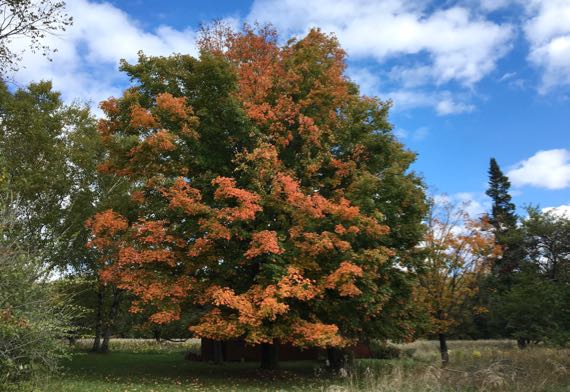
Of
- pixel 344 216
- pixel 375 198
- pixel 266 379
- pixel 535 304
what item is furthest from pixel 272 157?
pixel 535 304

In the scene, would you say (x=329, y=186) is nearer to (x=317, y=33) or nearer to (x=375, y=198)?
(x=375, y=198)

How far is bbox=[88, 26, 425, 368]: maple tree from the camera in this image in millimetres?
16188

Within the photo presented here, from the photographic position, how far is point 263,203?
16891 millimetres

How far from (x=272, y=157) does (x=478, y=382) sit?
9442 millimetres

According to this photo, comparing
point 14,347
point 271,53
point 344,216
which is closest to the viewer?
point 14,347

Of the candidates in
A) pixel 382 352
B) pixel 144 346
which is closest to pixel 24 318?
pixel 382 352

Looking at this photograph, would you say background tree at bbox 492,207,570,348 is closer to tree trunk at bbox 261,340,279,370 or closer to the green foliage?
tree trunk at bbox 261,340,279,370

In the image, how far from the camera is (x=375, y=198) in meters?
19.1

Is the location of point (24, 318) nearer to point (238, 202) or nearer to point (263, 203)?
point (238, 202)

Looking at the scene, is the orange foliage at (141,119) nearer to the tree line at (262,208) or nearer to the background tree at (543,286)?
the tree line at (262,208)

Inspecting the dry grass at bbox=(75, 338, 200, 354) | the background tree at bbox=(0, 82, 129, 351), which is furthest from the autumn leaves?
the dry grass at bbox=(75, 338, 200, 354)

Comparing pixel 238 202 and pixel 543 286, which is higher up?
pixel 238 202

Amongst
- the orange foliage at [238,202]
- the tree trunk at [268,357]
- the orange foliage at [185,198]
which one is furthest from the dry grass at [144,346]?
the orange foliage at [238,202]

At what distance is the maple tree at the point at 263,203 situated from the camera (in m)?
16.2
